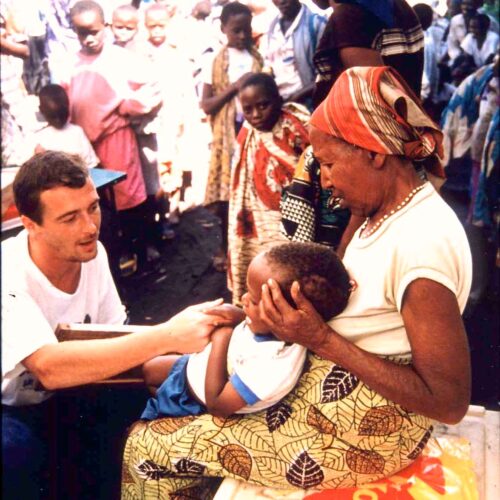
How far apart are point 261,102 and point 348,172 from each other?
208cm

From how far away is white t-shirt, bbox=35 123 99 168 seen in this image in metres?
4.90

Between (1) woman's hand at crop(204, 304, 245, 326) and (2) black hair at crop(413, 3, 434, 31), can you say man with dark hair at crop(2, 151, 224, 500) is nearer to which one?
(1) woman's hand at crop(204, 304, 245, 326)

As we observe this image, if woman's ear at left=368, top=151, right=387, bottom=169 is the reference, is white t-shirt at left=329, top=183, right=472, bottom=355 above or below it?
below

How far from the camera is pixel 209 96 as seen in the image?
205 inches

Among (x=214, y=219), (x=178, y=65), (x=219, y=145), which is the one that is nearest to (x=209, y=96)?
(x=219, y=145)

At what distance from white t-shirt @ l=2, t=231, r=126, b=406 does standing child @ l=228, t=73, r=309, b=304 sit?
160cm

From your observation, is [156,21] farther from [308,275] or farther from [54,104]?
[308,275]

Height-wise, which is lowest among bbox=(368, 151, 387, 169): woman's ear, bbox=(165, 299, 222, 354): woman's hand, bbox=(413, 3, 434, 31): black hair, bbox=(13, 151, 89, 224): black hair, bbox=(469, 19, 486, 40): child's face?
bbox=(165, 299, 222, 354): woman's hand

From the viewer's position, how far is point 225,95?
16.5ft

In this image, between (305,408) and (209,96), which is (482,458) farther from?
(209,96)

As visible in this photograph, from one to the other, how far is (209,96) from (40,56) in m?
1.39

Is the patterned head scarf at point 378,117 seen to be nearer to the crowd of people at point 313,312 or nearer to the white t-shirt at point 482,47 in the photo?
the crowd of people at point 313,312

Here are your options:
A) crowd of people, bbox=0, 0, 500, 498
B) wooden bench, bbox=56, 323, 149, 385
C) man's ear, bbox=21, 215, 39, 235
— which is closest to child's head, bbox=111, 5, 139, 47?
crowd of people, bbox=0, 0, 500, 498

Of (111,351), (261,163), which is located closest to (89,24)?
(261,163)
